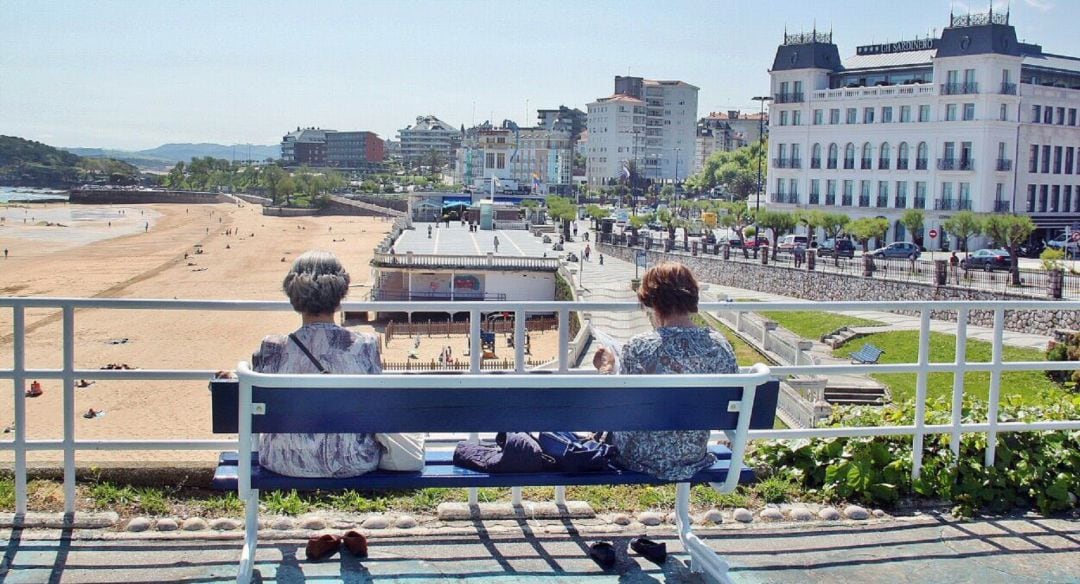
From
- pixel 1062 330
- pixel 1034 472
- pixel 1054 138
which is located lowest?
pixel 1062 330

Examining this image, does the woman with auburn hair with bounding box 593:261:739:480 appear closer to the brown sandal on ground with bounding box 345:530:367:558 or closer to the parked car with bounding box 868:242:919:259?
the brown sandal on ground with bounding box 345:530:367:558

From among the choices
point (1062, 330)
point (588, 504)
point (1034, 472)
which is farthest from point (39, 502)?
point (1062, 330)

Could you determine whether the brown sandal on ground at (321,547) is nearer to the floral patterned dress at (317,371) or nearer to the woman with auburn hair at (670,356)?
the floral patterned dress at (317,371)

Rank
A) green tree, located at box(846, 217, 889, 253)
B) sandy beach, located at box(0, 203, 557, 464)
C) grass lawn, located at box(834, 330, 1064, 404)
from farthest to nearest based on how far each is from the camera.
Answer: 1. green tree, located at box(846, 217, 889, 253)
2. sandy beach, located at box(0, 203, 557, 464)
3. grass lawn, located at box(834, 330, 1064, 404)

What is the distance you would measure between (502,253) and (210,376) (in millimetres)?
52984

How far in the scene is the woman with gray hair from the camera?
3.82m

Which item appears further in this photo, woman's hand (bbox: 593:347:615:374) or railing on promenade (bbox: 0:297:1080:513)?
railing on promenade (bbox: 0:297:1080:513)

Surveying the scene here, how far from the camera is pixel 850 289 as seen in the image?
42875 mm

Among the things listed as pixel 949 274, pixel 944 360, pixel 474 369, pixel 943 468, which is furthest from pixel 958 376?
pixel 949 274

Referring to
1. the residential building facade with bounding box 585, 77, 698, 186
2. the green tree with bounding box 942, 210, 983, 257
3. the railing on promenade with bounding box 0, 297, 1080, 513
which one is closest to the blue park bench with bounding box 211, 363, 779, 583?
the railing on promenade with bounding box 0, 297, 1080, 513

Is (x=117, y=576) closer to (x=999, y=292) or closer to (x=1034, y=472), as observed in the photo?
(x=1034, y=472)

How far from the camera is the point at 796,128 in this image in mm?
68812

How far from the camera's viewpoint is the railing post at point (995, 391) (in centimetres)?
504

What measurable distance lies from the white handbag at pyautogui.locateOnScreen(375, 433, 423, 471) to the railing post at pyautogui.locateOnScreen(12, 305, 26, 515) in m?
1.70
